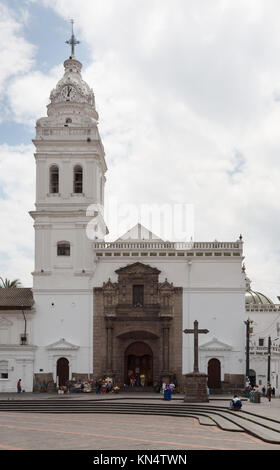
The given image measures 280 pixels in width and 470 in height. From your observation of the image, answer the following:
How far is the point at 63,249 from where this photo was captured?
46.7m

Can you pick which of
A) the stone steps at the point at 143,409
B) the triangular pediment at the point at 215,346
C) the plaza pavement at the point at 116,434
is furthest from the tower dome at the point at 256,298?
the plaza pavement at the point at 116,434

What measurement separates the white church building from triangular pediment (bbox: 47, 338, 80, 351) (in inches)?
2.5

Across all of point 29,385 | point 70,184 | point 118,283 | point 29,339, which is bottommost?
point 29,385

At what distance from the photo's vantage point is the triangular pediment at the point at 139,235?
166 ft

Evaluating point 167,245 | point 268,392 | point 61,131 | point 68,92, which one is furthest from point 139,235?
point 268,392

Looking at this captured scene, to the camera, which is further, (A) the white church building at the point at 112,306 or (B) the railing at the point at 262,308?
(B) the railing at the point at 262,308

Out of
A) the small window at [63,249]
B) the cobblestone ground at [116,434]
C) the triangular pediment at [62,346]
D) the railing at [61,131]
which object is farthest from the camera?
the railing at [61,131]

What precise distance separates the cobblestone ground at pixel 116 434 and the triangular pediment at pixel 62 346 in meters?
15.0

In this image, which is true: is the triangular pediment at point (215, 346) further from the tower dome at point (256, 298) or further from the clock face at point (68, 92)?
the clock face at point (68, 92)

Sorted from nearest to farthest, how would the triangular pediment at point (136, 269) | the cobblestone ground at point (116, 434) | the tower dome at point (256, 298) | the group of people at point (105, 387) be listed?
the cobblestone ground at point (116, 434) → the group of people at point (105, 387) → the triangular pediment at point (136, 269) → the tower dome at point (256, 298)

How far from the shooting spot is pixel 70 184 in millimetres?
47156

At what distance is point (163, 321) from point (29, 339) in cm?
876

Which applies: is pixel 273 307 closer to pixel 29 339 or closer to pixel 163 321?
pixel 163 321
